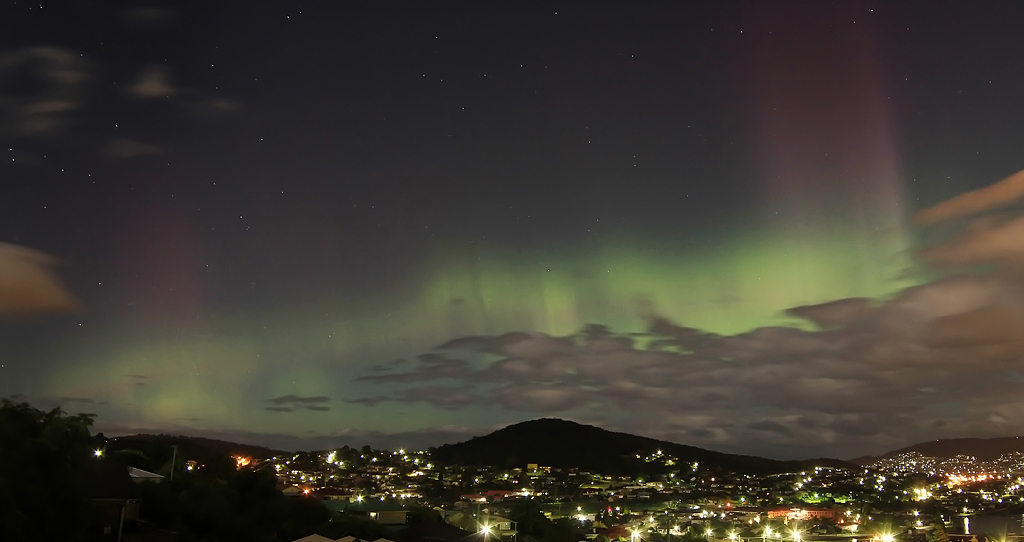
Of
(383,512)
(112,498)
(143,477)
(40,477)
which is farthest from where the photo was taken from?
(383,512)

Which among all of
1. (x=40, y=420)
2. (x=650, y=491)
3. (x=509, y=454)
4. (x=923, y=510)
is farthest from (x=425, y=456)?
(x=40, y=420)

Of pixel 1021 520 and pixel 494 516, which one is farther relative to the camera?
pixel 1021 520

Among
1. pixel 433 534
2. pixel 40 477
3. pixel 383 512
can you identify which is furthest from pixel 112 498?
pixel 383 512

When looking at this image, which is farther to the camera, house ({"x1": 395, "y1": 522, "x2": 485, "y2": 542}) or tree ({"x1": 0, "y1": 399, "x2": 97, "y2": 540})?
house ({"x1": 395, "y1": 522, "x2": 485, "y2": 542})

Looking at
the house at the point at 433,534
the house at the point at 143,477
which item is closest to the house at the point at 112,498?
the house at the point at 143,477

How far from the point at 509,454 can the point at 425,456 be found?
69.9ft

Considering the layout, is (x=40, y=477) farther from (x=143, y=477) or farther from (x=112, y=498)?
(x=143, y=477)

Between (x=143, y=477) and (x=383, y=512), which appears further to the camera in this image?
(x=383, y=512)

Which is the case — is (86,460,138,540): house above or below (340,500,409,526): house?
above

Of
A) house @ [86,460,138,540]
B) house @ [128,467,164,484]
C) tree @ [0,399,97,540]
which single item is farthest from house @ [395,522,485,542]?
tree @ [0,399,97,540]

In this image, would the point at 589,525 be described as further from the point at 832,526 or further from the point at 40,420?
the point at 40,420

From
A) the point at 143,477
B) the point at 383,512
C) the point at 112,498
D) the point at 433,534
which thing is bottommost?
the point at 433,534

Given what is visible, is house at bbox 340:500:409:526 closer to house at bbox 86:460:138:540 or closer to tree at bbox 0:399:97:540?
house at bbox 86:460:138:540

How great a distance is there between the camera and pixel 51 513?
21.1 metres
